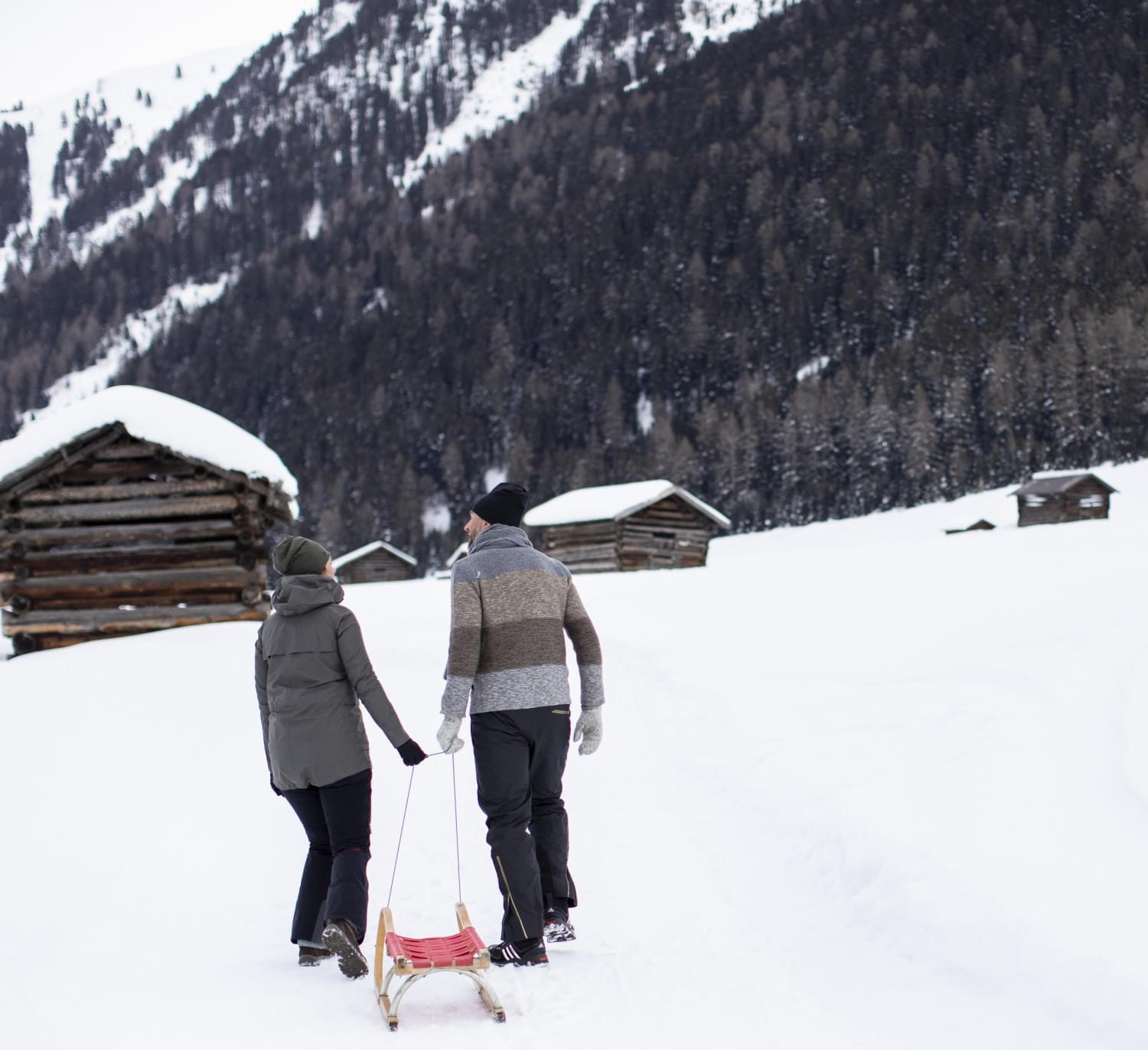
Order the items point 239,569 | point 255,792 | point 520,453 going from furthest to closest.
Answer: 1. point 520,453
2. point 239,569
3. point 255,792

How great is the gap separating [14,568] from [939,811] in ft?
37.9

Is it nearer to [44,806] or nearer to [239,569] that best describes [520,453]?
[239,569]

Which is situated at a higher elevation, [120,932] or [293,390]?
[293,390]

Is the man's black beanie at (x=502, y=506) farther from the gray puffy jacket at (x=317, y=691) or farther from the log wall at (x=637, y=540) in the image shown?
the log wall at (x=637, y=540)

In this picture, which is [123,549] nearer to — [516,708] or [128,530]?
[128,530]

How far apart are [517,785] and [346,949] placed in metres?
0.89

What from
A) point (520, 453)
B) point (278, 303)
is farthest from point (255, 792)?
point (278, 303)

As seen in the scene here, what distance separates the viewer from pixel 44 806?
6.27 m

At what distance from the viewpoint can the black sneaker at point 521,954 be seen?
4211 millimetres

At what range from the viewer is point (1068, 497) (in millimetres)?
47781

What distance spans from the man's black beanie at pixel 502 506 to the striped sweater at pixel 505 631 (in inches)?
2.8

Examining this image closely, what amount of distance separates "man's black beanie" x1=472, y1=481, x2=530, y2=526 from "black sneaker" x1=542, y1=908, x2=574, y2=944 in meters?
1.68

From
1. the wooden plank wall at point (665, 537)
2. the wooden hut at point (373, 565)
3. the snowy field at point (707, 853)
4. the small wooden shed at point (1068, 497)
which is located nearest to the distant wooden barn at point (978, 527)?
the small wooden shed at point (1068, 497)

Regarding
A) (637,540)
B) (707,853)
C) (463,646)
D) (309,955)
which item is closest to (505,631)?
(463,646)
